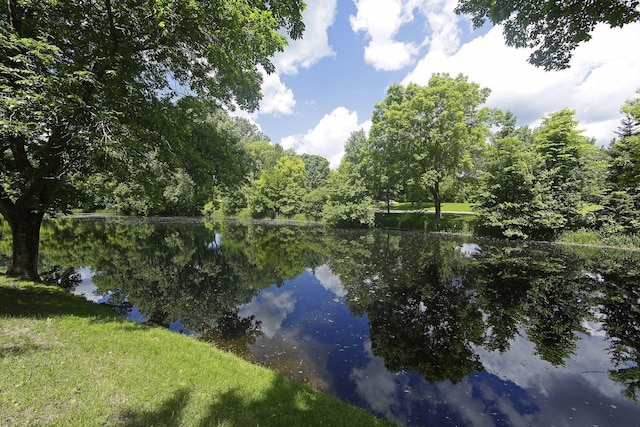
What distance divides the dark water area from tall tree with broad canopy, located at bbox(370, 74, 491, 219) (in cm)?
1401

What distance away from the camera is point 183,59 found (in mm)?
8305

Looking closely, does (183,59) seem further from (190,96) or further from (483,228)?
(483,228)

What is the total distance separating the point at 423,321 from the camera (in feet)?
31.6

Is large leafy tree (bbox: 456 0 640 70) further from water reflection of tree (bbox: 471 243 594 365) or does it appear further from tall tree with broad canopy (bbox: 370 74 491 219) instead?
tall tree with broad canopy (bbox: 370 74 491 219)

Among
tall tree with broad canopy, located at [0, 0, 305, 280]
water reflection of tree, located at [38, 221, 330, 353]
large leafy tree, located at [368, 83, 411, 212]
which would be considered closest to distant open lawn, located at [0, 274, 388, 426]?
water reflection of tree, located at [38, 221, 330, 353]

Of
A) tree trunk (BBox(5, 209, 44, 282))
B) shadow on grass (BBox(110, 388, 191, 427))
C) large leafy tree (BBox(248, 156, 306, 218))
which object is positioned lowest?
shadow on grass (BBox(110, 388, 191, 427))

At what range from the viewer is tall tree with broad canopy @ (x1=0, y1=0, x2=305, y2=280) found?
20.3 feet

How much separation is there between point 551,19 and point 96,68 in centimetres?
1019

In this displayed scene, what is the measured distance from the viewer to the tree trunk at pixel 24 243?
378 inches

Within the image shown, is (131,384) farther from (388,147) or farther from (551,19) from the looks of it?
(388,147)

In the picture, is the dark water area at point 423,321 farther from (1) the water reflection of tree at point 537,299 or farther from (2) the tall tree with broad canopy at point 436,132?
(2) the tall tree with broad canopy at point 436,132

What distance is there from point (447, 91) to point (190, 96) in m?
28.7

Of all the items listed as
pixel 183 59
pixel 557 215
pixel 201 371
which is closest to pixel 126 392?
pixel 201 371

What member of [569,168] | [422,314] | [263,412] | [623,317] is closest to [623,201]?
[569,168]
